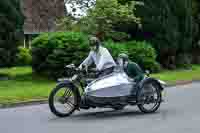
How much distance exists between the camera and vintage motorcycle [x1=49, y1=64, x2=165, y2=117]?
36.2 ft

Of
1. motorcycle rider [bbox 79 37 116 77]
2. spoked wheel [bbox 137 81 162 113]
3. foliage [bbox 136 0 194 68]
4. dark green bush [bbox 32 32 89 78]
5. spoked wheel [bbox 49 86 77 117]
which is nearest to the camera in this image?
spoked wheel [bbox 49 86 77 117]

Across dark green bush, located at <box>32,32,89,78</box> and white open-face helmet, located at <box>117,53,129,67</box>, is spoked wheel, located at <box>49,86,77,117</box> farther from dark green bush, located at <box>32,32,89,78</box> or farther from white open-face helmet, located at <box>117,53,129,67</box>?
dark green bush, located at <box>32,32,89,78</box>

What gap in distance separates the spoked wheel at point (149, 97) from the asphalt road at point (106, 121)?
213 mm

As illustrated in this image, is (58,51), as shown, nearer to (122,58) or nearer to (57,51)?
(57,51)


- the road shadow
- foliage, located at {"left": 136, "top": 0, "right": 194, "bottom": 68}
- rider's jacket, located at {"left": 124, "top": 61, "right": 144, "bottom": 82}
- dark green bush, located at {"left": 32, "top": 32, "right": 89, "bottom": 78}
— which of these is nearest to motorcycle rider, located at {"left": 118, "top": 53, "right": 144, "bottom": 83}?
rider's jacket, located at {"left": 124, "top": 61, "right": 144, "bottom": 82}

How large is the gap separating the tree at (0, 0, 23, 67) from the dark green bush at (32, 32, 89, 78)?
1.01 meters

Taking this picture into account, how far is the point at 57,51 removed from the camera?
2152 cm

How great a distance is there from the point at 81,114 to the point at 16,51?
1194 centimetres

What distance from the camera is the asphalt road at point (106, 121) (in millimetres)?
9398

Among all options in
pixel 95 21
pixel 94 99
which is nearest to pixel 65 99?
pixel 94 99

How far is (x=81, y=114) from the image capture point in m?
11.7

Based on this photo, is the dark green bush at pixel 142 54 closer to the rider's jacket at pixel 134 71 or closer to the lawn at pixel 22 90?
the lawn at pixel 22 90

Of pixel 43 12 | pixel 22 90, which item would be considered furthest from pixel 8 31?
pixel 43 12

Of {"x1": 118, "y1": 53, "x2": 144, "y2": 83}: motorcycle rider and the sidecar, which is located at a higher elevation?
{"x1": 118, "y1": 53, "x2": 144, "y2": 83}: motorcycle rider
